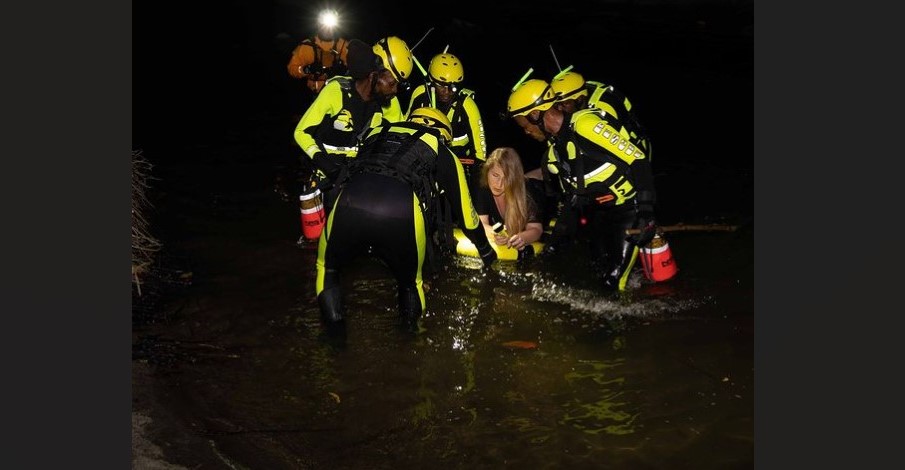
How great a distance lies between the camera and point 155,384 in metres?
6.33

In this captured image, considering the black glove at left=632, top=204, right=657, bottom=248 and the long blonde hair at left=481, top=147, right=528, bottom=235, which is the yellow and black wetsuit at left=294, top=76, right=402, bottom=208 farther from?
the black glove at left=632, top=204, right=657, bottom=248

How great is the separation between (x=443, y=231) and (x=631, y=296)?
7.45 ft

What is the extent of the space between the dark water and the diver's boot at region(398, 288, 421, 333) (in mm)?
105

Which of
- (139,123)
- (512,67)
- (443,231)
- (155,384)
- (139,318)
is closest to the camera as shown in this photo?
(155,384)

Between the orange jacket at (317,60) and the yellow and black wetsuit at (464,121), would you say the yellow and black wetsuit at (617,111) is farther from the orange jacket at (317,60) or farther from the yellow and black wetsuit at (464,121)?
the orange jacket at (317,60)

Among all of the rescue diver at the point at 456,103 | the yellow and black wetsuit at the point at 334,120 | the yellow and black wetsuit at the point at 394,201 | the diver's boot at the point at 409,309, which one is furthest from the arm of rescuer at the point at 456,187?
the rescue diver at the point at 456,103

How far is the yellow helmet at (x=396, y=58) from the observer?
25.7ft

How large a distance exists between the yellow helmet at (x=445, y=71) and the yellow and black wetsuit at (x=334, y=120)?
1.22 meters

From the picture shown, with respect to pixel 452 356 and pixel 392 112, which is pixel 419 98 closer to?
pixel 392 112

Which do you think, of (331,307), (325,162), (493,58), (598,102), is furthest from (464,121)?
(493,58)

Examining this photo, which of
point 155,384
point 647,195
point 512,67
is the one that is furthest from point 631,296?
point 512,67

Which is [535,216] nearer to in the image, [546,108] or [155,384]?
[546,108]

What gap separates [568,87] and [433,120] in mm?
1516

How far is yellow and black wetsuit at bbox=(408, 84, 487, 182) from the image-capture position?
9219 mm
